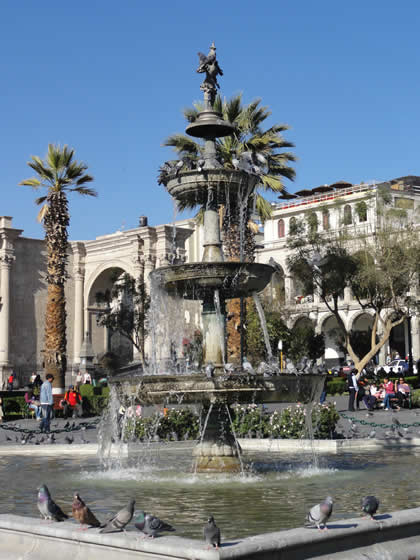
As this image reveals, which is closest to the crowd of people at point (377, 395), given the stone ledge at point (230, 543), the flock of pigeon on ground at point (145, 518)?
the stone ledge at point (230, 543)

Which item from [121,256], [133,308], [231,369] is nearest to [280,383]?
[231,369]

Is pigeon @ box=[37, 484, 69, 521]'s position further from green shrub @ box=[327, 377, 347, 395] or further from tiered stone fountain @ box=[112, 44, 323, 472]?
green shrub @ box=[327, 377, 347, 395]

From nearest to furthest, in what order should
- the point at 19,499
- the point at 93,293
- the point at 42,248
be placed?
the point at 19,499
the point at 42,248
the point at 93,293

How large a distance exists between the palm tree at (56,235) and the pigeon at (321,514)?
22.5 metres

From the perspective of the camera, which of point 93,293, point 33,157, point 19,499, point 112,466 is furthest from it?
point 93,293

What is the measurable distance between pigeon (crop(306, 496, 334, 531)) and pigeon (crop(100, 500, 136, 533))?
115 centimetres

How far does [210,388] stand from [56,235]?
19.4 meters

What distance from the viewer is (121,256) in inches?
1953

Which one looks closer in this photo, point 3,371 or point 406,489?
point 406,489

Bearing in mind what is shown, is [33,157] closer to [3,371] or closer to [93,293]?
[3,371]

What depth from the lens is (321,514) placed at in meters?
5.18

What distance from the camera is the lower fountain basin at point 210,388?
947cm

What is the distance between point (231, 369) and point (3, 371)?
3545 cm

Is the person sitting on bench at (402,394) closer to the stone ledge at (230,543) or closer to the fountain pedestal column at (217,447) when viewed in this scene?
the fountain pedestal column at (217,447)
